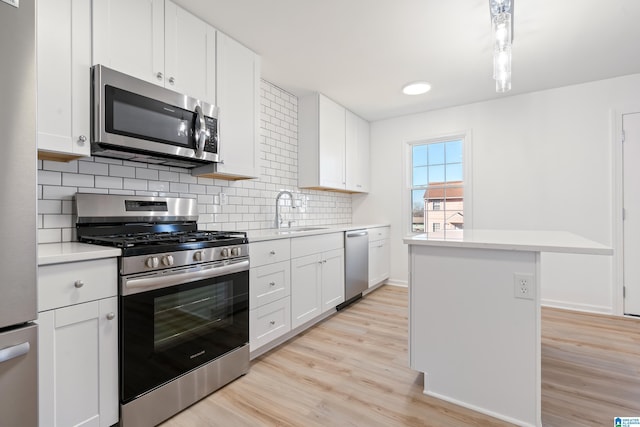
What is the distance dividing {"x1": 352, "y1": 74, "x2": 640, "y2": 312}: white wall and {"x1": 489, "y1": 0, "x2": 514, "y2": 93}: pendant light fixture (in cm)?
195

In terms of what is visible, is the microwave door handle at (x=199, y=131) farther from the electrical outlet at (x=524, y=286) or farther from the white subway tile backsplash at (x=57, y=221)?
the electrical outlet at (x=524, y=286)

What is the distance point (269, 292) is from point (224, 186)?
41.1 inches

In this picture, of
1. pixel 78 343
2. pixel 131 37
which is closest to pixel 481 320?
pixel 78 343

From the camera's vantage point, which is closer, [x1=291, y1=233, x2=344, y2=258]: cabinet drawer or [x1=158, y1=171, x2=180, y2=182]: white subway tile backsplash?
[x1=158, y1=171, x2=180, y2=182]: white subway tile backsplash

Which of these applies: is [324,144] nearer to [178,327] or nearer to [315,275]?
A: [315,275]

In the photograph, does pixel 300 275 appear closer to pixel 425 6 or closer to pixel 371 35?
pixel 371 35

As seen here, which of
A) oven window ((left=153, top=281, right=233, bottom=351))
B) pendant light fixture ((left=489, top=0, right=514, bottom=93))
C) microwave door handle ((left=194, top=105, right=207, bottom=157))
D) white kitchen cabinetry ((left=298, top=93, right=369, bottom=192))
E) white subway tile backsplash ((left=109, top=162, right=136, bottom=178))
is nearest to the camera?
oven window ((left=153, top=281, right=233, bottom=351))

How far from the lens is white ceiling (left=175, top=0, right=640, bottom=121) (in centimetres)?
210

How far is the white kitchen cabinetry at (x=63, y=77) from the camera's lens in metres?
1.46

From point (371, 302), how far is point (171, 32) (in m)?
3.27

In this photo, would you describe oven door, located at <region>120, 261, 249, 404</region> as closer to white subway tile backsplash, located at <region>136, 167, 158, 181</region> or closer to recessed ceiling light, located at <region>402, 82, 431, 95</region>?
white subway tile backsplash, located at <region>136, 167, 158, 181</region>

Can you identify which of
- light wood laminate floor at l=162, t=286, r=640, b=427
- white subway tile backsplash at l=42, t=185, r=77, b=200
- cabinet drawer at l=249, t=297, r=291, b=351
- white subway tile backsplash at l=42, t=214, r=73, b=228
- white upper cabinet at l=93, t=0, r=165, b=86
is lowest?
light wood laminate floor at l=162, t=286, r=640, b=427

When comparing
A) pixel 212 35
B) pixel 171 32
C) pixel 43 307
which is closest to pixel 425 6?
pixel 212 35

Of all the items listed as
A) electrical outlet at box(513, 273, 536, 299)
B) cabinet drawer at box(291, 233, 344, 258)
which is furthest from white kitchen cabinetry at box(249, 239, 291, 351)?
electrical outlet at box(513, 273, 536, 299)
